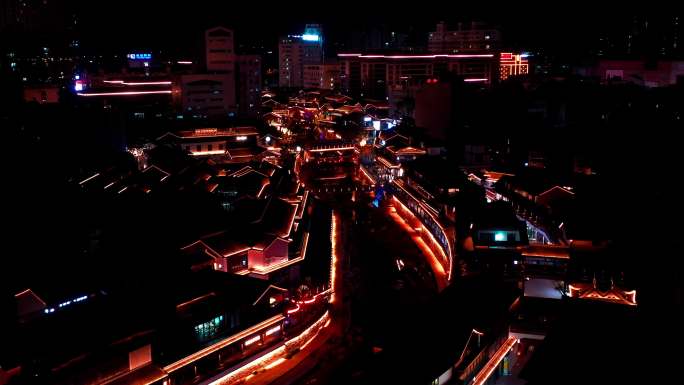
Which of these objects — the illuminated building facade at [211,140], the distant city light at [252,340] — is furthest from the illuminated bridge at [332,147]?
the distant city light at [252,340]

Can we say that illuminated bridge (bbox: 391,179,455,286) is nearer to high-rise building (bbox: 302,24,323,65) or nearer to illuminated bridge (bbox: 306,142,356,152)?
illuminated bridge (bbox: 306,142,356,152)

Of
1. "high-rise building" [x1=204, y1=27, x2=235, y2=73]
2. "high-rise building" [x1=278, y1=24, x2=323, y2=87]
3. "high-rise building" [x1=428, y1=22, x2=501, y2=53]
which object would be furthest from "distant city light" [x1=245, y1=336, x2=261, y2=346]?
"high-rise building" [x1=278, y1=24, x2=323, y2=87]

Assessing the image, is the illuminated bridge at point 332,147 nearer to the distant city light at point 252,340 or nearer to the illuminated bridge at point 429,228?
the illuminated bridge at point 429,228

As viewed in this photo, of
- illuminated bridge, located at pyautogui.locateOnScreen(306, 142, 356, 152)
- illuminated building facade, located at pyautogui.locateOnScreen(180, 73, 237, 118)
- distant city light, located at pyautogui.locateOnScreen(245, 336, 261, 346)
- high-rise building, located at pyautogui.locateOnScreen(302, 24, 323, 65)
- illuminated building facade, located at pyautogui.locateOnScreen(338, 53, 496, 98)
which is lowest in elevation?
distant city light, located at pyautogui.locateOnScreen(245, 336, 261, 346)

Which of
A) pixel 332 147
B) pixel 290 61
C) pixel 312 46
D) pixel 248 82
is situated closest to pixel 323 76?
pixel 312 46

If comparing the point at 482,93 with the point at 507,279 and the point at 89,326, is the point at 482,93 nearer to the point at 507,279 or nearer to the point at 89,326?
the point at 507,279

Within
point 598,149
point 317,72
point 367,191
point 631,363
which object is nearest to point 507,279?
point 631,363

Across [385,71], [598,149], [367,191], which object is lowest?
[367,191]
